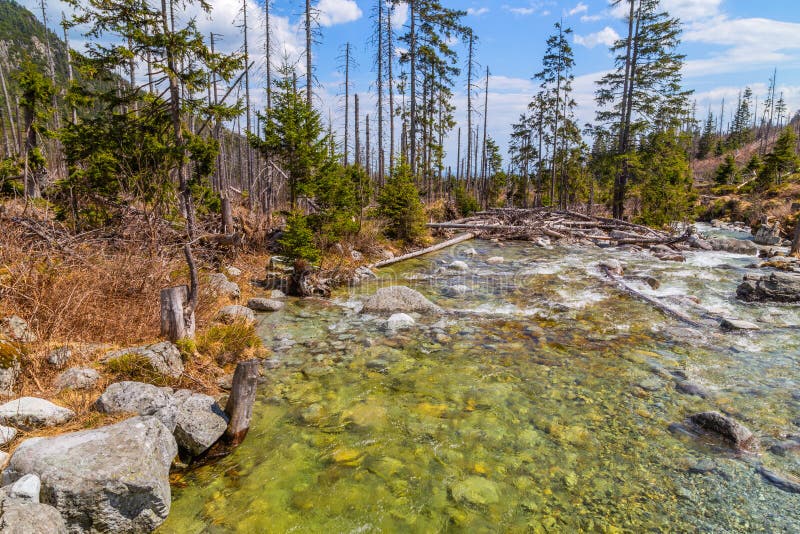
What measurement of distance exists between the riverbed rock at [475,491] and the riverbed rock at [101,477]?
7.61 feet

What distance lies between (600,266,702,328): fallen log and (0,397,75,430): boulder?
937cm

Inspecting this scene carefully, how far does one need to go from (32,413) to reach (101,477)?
4.49 feet

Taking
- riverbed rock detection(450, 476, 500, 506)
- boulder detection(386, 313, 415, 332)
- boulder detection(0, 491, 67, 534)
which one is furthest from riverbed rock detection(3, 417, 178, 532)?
boulder detection(386, 313, 415, 332)

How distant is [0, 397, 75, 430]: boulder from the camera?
10.7ft

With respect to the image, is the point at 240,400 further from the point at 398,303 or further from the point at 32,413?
the point at 398,303

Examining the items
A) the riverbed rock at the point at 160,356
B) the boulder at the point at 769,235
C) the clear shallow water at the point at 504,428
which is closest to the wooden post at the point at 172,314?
the riverbed rock at the point at 160,356

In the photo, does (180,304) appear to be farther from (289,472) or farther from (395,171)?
(395,171)

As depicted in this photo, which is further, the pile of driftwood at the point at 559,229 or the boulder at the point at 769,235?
the pile of driftwood at the point at 559,229

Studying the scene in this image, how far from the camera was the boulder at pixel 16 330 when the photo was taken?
4.07m

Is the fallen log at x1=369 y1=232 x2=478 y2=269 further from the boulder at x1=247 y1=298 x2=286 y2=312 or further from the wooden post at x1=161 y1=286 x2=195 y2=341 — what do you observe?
the wooden post at x1=161 y1=286 x2=195 y2=341

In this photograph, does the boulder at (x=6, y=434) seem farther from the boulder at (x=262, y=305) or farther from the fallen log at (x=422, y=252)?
the fallen log at (x=422, y=252)

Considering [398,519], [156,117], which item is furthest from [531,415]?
[156,117]

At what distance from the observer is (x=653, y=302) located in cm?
844

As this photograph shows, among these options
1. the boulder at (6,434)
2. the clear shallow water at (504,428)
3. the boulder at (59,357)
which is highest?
the boulder at (59,357)
